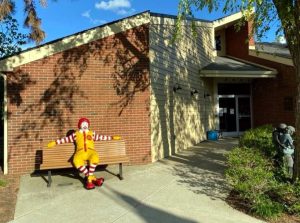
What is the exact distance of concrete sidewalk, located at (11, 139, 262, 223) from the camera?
649 centimetres

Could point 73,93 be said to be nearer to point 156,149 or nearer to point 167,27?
point 156,149

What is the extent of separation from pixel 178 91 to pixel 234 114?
22.6 ft

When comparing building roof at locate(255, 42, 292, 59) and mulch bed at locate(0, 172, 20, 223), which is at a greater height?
building roof at locate(255, 42, 292, 59)

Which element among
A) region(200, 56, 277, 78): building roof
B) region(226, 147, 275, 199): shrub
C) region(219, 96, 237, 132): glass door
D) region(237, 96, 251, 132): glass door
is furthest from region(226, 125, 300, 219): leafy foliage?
region(237, 96, 251, 132): glass door

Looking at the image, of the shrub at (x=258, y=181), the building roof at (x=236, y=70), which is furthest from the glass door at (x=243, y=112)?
the shrub at (x=258, y=181)

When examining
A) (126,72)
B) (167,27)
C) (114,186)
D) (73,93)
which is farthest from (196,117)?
(114,186)

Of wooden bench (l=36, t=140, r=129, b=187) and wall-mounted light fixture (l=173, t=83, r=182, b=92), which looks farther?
wall-mounted light fixture (l=173, t=83, r=182, b=92)

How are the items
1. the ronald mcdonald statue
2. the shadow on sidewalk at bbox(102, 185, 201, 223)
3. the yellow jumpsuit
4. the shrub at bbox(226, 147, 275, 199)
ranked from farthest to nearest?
the yellow jumpsuit < the ronald mcdonald statue < the shrub at bbox(226, 147, 275, 199) < the shadow on sidewalk at bbox(102, 185, 201, 223)

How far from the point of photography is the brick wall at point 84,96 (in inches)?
404

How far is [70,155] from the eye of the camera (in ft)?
29.8

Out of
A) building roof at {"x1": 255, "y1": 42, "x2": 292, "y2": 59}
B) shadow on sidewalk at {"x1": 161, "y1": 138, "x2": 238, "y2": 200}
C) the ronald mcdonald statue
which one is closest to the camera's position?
shadow on sidewalk at {"x1": 161, "y1": 138, "x2": 238, "y2": 200}

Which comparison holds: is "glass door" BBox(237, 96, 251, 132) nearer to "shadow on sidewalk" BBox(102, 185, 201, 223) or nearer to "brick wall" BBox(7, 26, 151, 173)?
"brick wall" BBox(7, 26, 151, 173)

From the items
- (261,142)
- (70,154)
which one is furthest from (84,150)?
(261,142)

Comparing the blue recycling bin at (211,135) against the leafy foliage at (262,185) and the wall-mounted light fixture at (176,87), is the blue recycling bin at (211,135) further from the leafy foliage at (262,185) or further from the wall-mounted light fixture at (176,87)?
the leafy foliage at (262,185)
